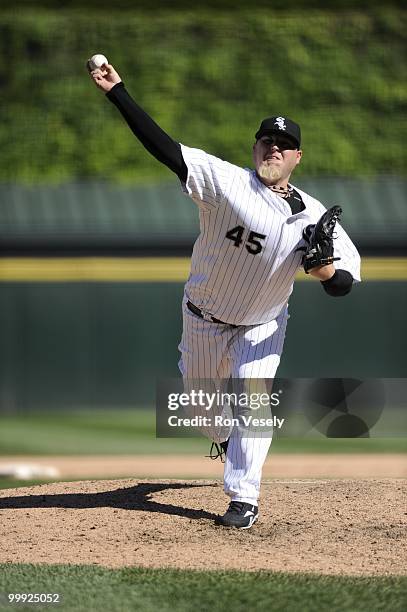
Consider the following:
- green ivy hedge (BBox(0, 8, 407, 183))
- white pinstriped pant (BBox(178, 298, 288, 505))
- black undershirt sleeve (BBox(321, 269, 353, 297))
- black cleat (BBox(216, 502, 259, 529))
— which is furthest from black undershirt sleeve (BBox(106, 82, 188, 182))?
green ivy hedge (BBox(0, 8, 407, 183))

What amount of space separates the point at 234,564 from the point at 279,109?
46.5 ft

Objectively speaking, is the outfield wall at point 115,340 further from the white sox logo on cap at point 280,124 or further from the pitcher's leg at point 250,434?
the white sox logo on cap at point 280,124

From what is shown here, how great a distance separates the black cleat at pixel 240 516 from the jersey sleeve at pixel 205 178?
1.19 m

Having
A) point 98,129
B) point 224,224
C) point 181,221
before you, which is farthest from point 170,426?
point 98,129

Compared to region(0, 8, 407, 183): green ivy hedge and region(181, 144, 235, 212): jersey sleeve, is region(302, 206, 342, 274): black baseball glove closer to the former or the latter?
region(181, 144, 235, 212): jersey sleeve

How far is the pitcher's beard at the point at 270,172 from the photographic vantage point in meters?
4.35

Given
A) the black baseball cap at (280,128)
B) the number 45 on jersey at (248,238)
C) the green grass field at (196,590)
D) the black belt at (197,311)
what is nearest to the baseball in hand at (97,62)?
the black baseball cap at (280,128)

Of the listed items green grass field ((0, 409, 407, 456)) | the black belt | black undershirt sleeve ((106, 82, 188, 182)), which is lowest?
green grass field ((0, 409, 407, 456))

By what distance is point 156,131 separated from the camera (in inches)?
159

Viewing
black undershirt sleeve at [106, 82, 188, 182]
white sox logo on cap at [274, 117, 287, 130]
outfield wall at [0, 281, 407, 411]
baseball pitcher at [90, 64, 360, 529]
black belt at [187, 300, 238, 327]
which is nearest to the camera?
black undershirt sleeve at [106, 82, 188, 182]

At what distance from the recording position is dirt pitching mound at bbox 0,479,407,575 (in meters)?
4.05

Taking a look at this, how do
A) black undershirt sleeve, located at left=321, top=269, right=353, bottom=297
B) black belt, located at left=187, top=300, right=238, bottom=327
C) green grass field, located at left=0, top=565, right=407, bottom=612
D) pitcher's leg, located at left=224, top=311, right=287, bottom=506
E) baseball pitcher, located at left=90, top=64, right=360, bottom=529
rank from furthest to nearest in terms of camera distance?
1. black belt, located at left=187, top=300, right=238, bottom=327
2. pitcher's leg, located at left=224, top=311, right=287, bottom=506
3. black undershirt sleeve, located at left=321, top=269, right=353, bottom=297
4. baseball pitcher, located at left=90, top=64, right=360, bottom=529
5. green grass field, located at left=0, top=565, right=407, bottom=612

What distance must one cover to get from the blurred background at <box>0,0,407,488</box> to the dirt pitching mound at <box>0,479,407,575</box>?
3906mm

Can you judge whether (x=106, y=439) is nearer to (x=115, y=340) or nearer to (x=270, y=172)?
(x=115, y=340)
